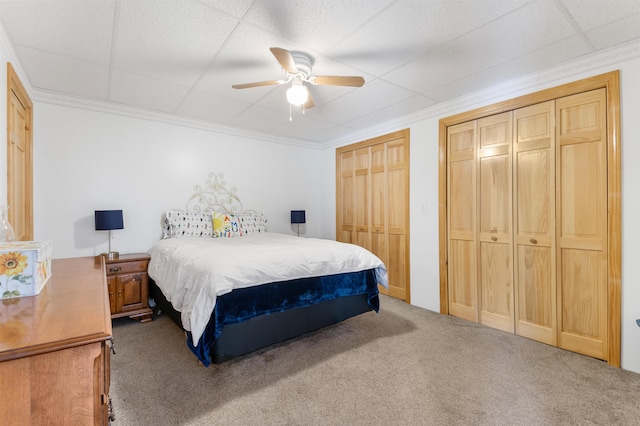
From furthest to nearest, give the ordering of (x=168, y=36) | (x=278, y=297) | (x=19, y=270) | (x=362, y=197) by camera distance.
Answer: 1. (x=362, y=197)
2. (x=278, y=297)
3. (x=168, y=36)
4. (x=19, y=270)

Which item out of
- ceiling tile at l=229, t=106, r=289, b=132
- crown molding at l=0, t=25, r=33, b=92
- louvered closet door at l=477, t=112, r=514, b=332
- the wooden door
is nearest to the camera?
crown molding at l=0, t=25, r=33, b=92

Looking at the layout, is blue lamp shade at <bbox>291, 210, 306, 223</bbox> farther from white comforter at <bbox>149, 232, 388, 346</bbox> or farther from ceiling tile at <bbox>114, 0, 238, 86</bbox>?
ceiling tile at <bbox>114, 0, 238, 86</bbox>

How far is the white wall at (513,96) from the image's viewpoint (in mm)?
2246

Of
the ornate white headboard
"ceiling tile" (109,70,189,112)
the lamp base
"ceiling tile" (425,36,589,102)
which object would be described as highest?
"ceiling tile" (109,70,189,112)

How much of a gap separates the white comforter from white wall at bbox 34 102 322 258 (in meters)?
0.91

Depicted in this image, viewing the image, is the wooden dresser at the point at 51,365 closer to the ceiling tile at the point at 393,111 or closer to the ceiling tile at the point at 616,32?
the ceiling tile at the point at 616,32

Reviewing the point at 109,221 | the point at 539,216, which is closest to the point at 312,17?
the point at 539,216

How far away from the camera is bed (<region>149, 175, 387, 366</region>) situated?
2105 mm

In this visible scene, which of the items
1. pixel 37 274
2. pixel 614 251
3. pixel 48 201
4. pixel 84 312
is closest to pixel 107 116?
pixel 48 201

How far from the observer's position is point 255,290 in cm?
230

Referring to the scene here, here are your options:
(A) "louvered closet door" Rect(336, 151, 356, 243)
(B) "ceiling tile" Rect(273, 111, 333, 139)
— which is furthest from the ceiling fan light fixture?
(A) "louvered closet door" Rect(336, 151, 356, 243)

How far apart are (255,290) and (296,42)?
6.18 feet

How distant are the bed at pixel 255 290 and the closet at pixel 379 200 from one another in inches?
45.7

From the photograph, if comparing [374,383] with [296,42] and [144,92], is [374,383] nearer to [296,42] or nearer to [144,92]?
[296,42]
